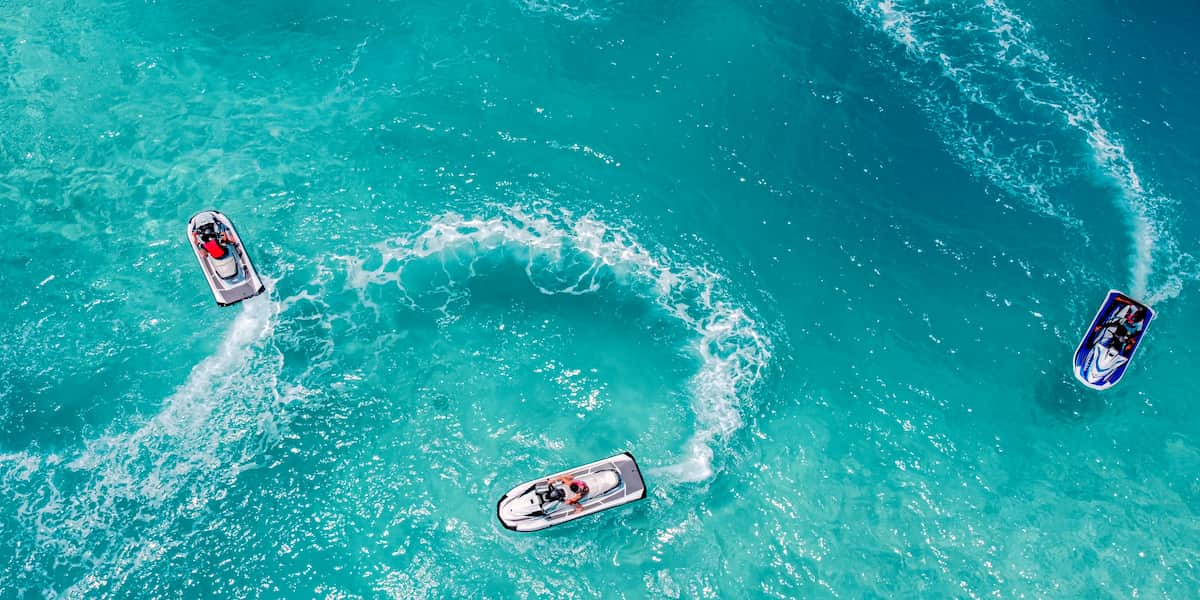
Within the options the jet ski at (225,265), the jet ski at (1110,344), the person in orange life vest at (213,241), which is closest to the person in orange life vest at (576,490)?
the jet ski at (225,265)

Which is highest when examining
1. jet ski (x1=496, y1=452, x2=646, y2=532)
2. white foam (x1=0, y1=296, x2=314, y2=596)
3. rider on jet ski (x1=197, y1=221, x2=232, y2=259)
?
rider on jet ski (x1=197, y1=221, x2=232, y2=259)

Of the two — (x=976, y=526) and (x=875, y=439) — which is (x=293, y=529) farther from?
(x=976, y=526)

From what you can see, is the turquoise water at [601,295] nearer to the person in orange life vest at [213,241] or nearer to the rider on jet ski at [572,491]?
the rider on jet ski at [572,491]

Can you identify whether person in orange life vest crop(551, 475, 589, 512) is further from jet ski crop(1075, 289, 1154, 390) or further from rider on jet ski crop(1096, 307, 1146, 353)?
rider on jet ski crop(1096, 307, 1146, 353)

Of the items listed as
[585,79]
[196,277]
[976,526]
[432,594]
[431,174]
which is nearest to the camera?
[432,594]

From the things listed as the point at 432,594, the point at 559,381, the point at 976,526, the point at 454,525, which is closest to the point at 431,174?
the point at 559,381

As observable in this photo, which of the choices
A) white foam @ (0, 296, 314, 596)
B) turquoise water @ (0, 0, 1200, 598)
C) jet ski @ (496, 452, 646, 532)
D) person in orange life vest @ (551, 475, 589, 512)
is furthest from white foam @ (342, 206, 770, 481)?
person in orange life vest @ (551, 475, 589, 512)
